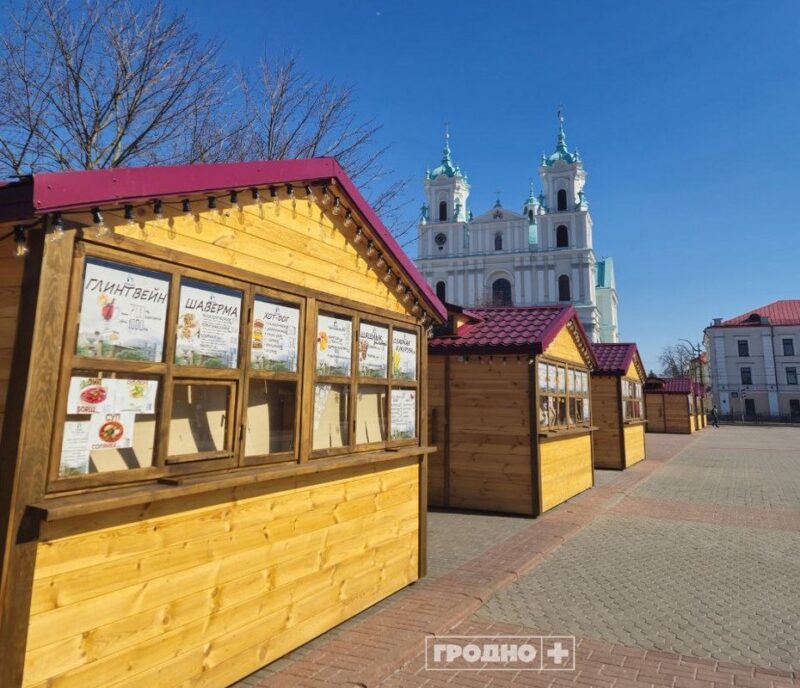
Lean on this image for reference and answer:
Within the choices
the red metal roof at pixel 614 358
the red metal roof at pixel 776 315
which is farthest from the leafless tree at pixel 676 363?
the red metal roof at pixel 614 358

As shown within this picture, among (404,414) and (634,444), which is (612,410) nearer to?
(634,444)

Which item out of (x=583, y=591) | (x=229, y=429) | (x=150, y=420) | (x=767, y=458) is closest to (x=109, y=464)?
(x=150, y=420)

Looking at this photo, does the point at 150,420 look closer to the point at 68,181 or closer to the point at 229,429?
the point at 229,429

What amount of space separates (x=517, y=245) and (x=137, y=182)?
68903mm

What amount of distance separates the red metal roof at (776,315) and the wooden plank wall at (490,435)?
6366 centimetres

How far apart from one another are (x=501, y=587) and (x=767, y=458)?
64.6 ft

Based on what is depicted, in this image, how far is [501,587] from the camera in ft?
19.2

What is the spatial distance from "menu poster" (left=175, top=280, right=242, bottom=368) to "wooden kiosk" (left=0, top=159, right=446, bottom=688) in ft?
0.04

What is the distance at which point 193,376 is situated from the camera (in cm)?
353

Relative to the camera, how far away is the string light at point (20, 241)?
2.74 m

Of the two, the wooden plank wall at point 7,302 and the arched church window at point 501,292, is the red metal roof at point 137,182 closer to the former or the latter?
the wooden plank wall at point 7,302

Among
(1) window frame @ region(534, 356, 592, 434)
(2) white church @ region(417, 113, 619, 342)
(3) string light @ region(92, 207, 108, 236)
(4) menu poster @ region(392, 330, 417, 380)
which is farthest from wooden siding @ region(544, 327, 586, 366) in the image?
(2) white church @ region(417, 113, 619, 342)

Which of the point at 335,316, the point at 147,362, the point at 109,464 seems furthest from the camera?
the point at 335,316

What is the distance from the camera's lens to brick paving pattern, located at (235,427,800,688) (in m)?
3.96
